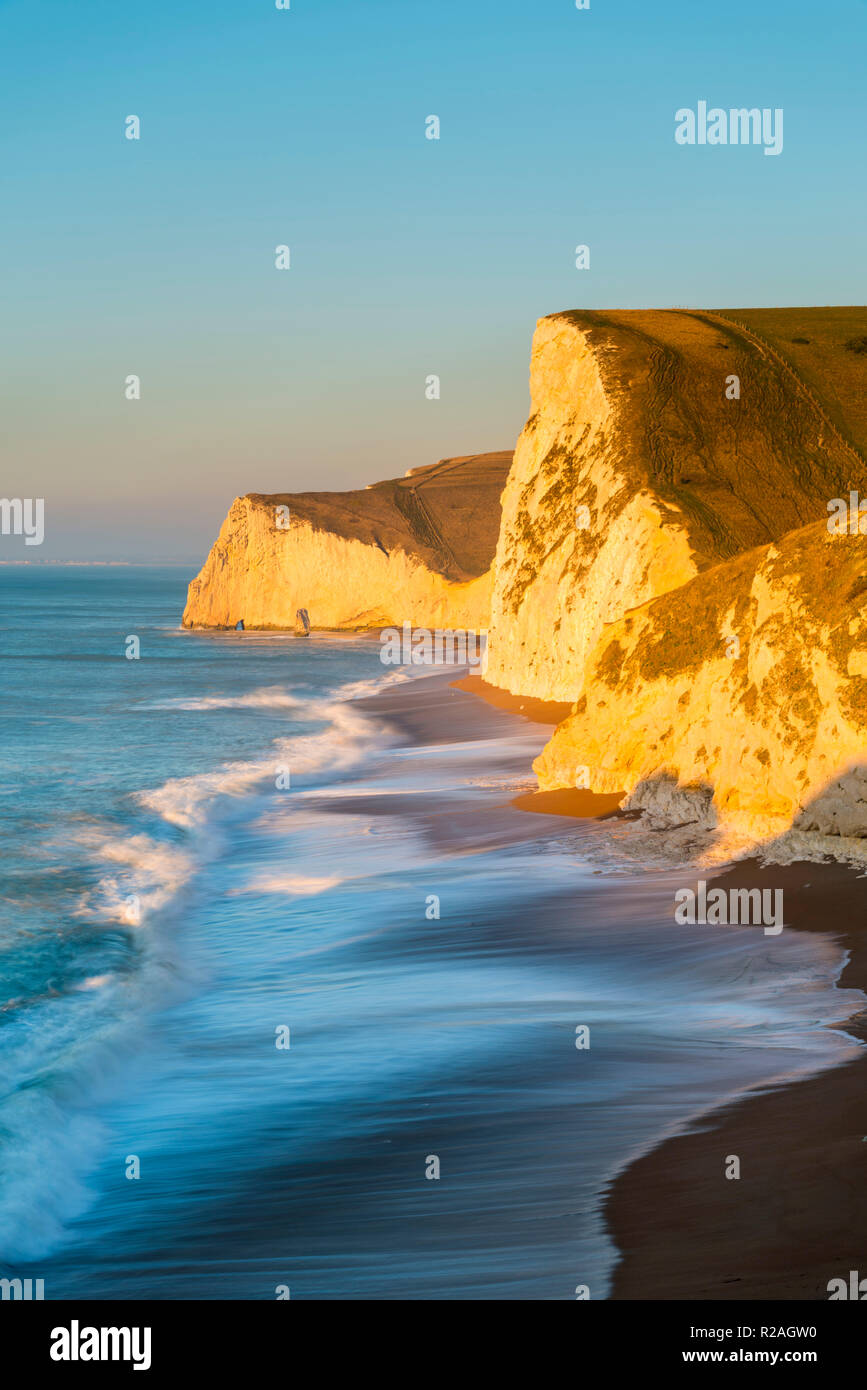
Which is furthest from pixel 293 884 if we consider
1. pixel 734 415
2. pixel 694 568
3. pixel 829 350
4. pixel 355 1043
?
pixel 829 350

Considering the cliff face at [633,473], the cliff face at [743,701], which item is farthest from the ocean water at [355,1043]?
the cliff face at [633,473]

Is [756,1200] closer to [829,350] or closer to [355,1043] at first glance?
[355,1043]

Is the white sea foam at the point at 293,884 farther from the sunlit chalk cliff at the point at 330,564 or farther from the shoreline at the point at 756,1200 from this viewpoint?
the sunlit chalk cliff at the point at 330,564

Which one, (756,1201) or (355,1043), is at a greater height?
(756,1201)

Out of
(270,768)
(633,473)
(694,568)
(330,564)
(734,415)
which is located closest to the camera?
(270,768)

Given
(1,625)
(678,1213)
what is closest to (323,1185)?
(678,1213)

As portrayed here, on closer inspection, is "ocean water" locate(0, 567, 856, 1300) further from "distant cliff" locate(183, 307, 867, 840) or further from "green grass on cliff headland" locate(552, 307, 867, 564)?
"green grass on cliff headland" locate(552, 307, 867, 564)

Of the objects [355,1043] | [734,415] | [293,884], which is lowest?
[293,884]
